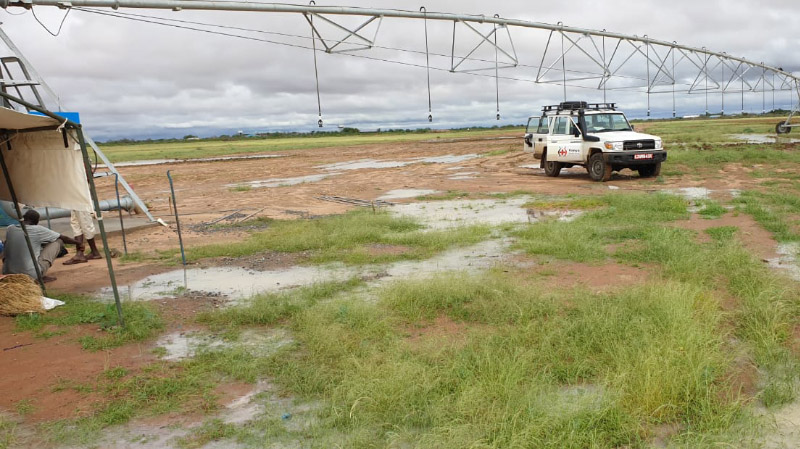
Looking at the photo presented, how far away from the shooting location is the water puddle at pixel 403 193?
750 inches

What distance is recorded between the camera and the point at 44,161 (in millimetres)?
7926

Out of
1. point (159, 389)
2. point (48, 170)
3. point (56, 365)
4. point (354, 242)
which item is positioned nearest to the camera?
point (159, 389)

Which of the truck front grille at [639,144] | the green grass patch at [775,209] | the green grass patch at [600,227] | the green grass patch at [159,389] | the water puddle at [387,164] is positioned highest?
the truck front grille at [639,144]

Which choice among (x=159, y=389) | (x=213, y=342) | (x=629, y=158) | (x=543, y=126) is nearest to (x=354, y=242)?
(x=213, y=342)

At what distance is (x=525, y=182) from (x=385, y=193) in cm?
516

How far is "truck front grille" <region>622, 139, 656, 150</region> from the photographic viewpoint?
19.1 meters

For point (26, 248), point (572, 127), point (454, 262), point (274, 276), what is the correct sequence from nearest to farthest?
point (26, 248) → point (274, 276) → point (454, 262) → point (572, 127)

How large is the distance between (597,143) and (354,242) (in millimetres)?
11507

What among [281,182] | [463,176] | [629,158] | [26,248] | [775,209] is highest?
[629,158]

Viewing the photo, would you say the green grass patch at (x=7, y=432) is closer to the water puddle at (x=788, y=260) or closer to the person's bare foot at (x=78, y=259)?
the person's bare foot at (x=78, y=259)

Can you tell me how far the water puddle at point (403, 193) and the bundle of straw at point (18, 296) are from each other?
11956 mm

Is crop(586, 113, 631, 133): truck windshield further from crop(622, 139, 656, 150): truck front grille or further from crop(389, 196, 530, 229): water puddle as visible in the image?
crop(389, 196, 530, 229): water puddle

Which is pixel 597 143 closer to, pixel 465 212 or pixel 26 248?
pixel 465 212

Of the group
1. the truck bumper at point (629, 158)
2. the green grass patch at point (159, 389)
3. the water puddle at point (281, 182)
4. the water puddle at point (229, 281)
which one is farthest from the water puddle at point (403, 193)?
the green grass patch at point (159, 389)
